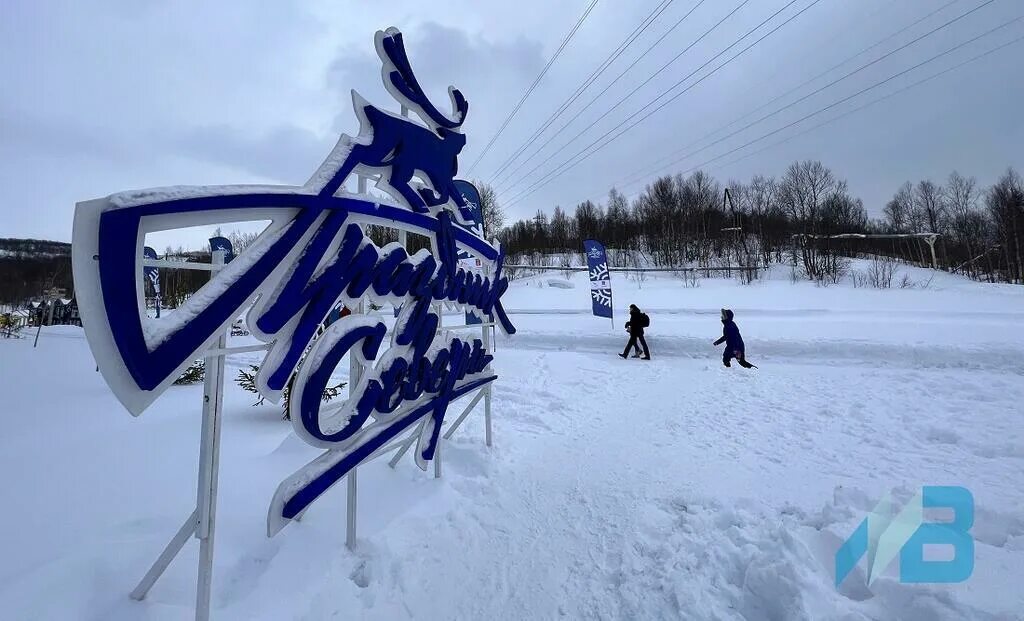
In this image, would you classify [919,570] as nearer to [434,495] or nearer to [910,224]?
[434,495]

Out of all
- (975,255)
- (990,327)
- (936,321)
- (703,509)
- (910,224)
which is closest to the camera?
(703,509)

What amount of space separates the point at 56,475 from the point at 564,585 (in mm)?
4630

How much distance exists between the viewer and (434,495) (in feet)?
13.6

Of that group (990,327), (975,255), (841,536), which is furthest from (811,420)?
Answer: (975,255)

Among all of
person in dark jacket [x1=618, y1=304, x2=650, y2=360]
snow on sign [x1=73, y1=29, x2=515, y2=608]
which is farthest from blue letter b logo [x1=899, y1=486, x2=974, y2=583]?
person in dark jacket [x1=618, y1=304, x2=650, y2=360]

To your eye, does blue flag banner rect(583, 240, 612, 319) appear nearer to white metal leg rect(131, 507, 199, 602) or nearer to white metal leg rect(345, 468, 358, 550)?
white metal leg rect(345, 468, 358, 550)

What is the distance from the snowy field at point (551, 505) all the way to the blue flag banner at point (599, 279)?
280 inches

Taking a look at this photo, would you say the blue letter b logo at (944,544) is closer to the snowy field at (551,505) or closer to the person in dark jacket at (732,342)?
the snowy field at (551,505)

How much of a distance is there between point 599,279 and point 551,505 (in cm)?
1215

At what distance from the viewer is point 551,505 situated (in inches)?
161

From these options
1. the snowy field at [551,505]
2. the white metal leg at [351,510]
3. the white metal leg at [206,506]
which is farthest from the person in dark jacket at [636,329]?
the white metal leg at [206,506]

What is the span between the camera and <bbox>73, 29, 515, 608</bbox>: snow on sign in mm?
1788

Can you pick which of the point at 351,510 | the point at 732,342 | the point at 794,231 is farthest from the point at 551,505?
the point at 794,231

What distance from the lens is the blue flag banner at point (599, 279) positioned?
1517cm
